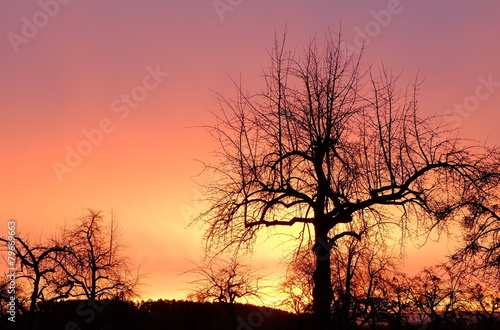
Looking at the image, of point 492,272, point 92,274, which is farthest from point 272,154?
point 92,274

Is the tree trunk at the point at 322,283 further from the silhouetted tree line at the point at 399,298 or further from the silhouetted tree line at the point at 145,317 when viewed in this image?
the silhouetted tree line at the point at 145,317

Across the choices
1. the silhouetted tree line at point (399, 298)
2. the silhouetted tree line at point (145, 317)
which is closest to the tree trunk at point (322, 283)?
the silhouetted tree line at point (399, 298)

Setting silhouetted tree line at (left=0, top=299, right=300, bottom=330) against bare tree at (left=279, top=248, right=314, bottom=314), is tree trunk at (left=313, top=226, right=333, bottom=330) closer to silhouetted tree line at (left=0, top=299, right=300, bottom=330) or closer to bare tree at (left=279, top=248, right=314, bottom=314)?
bare tree at (left=279, top=248, right=314, bottom=314)

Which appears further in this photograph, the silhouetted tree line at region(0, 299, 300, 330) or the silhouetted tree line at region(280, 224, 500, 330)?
the silhouetted tree line at region(0, 299, 300, 330)

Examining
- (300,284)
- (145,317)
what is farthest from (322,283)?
(145,317)

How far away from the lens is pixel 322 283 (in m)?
17.3

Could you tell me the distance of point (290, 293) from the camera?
26422mm

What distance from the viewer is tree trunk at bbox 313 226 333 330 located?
16688 millimetres

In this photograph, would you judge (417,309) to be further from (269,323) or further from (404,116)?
(404,116)

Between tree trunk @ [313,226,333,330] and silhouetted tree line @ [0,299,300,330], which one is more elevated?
silhouetted tree line @ [0,299,300,330]

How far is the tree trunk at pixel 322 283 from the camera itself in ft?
54.7

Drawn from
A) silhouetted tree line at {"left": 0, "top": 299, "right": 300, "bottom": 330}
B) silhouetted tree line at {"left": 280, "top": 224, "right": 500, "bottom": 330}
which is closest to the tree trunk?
silhouetted tree line at {"left": 280, "top": 224, "right": 500, "bottom": 330}

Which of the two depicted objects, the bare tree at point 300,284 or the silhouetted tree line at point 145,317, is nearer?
the bare tree at point 300,284

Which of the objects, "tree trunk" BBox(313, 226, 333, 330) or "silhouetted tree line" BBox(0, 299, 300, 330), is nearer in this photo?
"tree trunk" BBox(313, 226, 333, 330)
